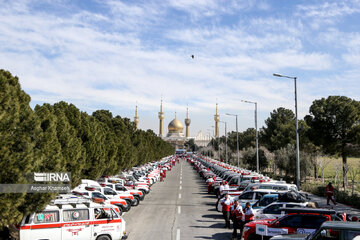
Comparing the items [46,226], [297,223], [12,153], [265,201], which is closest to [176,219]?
[265,201]

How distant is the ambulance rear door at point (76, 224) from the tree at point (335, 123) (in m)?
27.5

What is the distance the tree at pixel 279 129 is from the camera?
50.8 meters

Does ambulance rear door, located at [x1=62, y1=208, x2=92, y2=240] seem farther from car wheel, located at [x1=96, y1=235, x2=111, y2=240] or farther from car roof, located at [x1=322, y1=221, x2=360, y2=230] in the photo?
car roof, located at [x1=322, y1=221, x2=360, y2=230]

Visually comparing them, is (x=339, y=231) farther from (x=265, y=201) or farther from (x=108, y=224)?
(x=265, y=201)

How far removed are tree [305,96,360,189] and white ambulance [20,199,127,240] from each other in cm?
2686

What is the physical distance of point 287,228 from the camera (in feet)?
37.7

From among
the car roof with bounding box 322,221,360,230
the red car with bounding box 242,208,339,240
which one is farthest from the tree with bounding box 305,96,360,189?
the car roof with bounding box 322,221,360,230

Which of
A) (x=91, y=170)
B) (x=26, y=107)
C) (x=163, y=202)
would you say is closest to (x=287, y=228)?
(x=26, y=107)

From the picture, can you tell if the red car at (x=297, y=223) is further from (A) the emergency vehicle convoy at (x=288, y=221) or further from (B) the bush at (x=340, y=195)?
(B) the bush at (x=340, y=195)

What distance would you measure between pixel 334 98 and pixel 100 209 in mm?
29096

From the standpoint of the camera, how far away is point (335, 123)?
34844 millimetres

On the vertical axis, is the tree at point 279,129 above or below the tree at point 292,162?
above

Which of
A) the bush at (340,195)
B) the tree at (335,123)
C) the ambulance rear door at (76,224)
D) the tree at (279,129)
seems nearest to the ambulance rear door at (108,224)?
the ambulance rear door at (76,224)

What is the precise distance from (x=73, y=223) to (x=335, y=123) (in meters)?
28.7
